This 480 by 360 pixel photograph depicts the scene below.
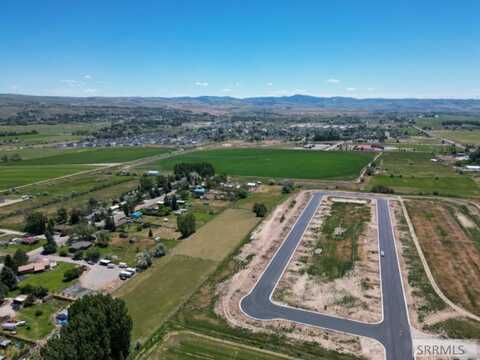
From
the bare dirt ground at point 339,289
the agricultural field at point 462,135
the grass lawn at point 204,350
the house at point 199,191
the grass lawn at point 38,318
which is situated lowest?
the grass lawn at point 38,318

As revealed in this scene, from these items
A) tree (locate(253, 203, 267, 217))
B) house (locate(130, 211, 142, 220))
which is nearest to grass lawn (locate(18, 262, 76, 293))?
house (locate(130, 211, 142, 220))

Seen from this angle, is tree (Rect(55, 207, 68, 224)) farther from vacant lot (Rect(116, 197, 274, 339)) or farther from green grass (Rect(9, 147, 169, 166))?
green grass (Rect(9, 147, 169, 166))

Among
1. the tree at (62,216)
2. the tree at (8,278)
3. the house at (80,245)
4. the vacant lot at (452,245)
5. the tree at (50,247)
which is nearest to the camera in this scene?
the vacant lot at (452,245)

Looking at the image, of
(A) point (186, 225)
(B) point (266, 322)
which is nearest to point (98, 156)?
(A) point (186, 225)

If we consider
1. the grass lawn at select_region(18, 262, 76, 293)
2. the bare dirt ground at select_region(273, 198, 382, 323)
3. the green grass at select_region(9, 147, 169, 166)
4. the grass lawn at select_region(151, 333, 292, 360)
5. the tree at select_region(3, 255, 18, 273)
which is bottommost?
the grass lawn at select_region(18, 262, 76, 293)

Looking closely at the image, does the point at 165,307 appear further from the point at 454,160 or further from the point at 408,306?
the point at 454,160

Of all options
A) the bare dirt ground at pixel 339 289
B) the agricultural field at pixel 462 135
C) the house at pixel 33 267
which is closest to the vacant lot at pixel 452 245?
the bare dirt ground at pixel 339 289

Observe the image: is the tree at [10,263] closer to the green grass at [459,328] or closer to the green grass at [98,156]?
the green grass at [459,328]
